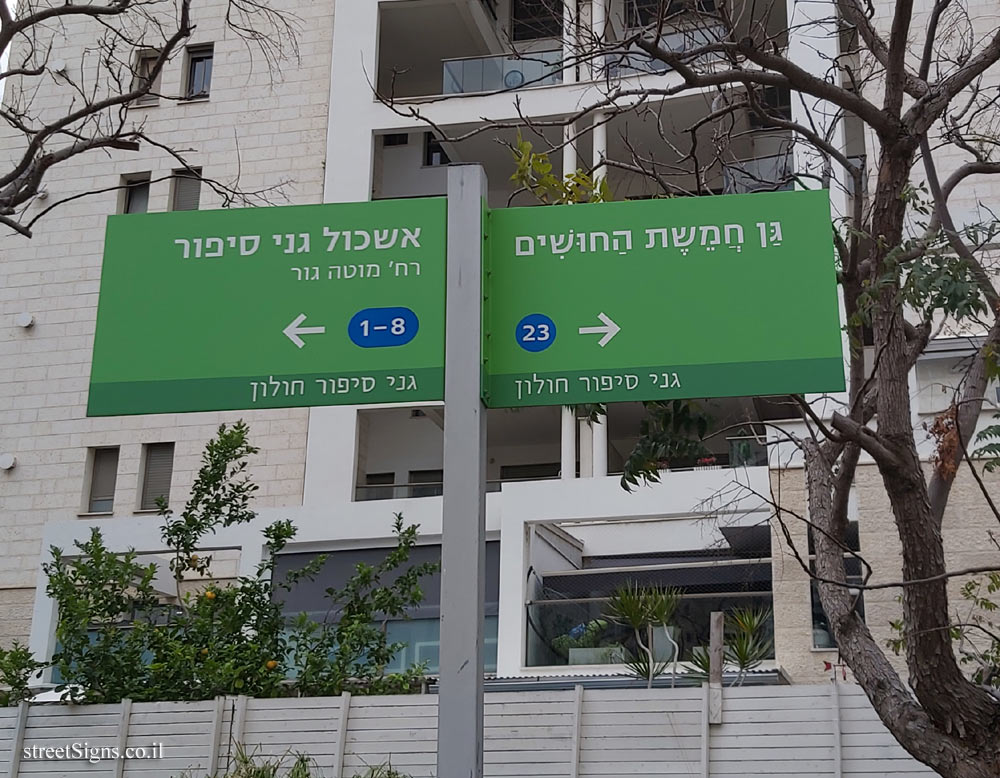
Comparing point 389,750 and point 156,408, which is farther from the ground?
point 156,408

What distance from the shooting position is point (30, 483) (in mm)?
23203

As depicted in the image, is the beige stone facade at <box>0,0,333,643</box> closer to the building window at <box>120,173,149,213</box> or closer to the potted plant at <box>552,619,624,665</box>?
the building window at <box>120,173,149,213</box>

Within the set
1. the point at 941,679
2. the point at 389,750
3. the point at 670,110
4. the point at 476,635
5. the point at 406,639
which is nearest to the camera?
the point at 476,635

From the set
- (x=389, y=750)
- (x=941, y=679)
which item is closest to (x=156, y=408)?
(x=941, y=679)

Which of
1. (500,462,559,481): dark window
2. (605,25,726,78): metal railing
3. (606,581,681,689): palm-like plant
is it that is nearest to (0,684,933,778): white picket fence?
(606,581,681,689): palm-like plant

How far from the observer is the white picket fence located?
10938 mm

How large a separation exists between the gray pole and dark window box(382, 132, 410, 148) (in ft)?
67.7

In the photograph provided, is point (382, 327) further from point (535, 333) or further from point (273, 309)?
point (535, 333)

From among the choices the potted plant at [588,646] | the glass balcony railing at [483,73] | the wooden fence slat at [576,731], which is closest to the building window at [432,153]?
the glass balcony railing at [483,73]

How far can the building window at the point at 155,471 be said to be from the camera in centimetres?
2278

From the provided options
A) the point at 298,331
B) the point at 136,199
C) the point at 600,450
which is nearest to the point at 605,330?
the point at 298,331

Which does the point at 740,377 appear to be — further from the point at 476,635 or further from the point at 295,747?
the point at 295,747

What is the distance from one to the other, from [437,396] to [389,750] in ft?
26.0

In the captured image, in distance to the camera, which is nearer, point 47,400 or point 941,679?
point 941,679
